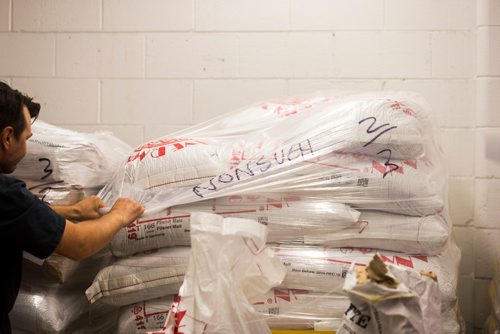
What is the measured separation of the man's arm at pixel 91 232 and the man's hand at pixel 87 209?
116 mm

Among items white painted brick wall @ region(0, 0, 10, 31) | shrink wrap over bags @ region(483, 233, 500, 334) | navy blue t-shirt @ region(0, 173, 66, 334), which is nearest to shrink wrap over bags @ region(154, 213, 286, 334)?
navy blue t-shirt @ region(0, 173, 66, 334)

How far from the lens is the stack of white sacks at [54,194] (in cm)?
152

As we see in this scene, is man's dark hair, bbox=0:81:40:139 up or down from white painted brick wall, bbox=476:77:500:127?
down

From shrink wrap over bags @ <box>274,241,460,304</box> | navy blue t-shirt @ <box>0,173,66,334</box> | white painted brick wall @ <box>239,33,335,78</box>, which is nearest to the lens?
navy blue t-shirt @ <box>0,173,66,334</box>

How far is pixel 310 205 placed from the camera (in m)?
1.41

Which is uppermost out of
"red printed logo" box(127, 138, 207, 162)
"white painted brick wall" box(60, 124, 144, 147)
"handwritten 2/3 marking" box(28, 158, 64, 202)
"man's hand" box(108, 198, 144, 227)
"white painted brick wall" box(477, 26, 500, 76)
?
"white painted brick wall" box(477, 26, 500, 76)

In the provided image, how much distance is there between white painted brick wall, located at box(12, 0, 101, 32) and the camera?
2047mm

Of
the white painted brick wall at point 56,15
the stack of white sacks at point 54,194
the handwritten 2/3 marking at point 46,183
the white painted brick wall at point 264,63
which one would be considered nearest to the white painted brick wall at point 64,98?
the white painted brick wall at point 264,63

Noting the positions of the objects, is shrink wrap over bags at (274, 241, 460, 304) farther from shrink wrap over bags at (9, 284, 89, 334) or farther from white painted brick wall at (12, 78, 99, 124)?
white painted brick wall at (12, 78, 99, 124)

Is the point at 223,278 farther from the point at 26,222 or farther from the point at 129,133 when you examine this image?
the point at 129,133

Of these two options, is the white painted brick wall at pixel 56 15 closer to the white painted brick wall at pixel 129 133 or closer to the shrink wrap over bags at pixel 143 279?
the white painted brick wall at pixel 129 133

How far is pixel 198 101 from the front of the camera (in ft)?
6.60

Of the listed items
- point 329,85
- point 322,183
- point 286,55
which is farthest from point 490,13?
point 322,183

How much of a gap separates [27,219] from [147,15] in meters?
1.14
